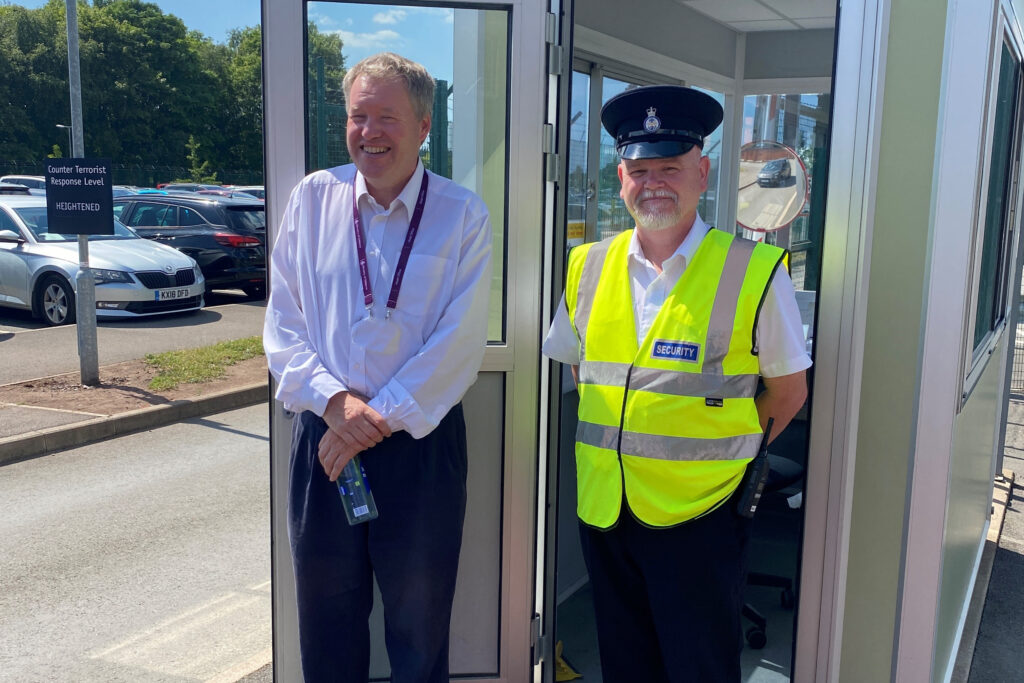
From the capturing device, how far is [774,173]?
5383mm

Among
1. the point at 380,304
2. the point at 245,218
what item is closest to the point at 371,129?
the point at 380,304

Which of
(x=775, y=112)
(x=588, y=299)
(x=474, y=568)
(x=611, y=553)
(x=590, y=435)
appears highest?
(x=775, y=112)

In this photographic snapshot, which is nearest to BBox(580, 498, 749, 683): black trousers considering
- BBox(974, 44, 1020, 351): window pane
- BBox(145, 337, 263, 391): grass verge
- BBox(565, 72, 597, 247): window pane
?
BBox(974, 44, 1020, 351): window pane

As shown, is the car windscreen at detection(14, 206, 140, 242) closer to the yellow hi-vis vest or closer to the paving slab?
the paving slab

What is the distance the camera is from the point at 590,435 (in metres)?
2.27

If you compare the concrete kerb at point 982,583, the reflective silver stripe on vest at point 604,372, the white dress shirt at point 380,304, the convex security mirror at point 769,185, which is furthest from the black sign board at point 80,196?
the concrete kerb at point 982,583

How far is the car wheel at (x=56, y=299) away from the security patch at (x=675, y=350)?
412 inches

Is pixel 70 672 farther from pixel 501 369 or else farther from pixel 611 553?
pixel 611 553

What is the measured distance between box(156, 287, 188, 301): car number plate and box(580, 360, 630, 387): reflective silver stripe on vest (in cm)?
1014

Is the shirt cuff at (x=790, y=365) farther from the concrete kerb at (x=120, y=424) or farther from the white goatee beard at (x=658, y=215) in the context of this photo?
the concrete kerb at (x=120, y=424)

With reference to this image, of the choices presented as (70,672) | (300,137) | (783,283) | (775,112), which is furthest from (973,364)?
(70,672)

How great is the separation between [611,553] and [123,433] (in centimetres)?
576

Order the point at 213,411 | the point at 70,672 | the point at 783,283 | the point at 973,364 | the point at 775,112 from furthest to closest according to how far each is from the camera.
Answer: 1. the point at 213,411
2. the point at 775,112
3. the point at 70,672
4. the point at 973,364
5. the point at 783,283

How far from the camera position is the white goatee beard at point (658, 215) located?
2152mm
